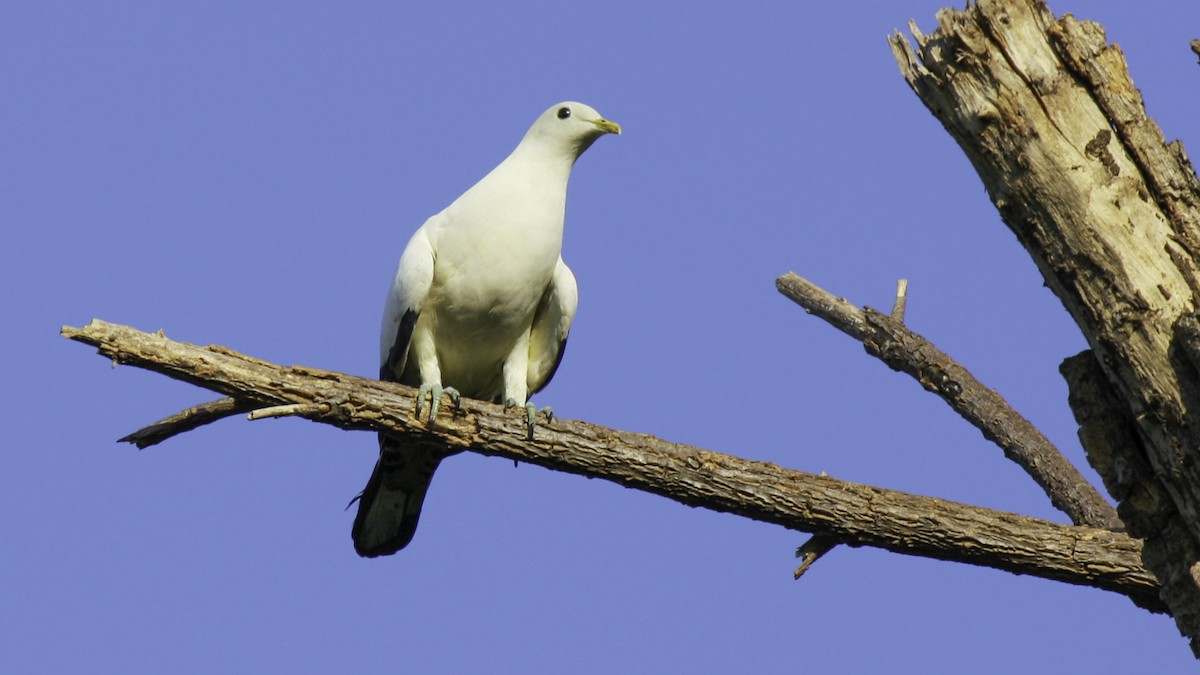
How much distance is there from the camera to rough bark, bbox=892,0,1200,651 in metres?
3.56

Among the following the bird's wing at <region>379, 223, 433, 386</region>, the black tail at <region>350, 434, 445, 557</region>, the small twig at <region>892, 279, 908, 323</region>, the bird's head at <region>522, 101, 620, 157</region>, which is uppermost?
the bird's head at <region>522, 101, 620, 157</region>

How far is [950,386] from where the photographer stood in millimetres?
6945

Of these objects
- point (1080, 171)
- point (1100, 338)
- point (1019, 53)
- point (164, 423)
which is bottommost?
point (164, 423)

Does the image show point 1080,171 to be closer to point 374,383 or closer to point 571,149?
point 374,383

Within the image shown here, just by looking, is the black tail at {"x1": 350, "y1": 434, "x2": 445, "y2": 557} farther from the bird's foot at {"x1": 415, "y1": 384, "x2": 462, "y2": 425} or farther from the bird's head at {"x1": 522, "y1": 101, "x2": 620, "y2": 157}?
the bird's head at {"x1": 522, "y1": 101, "x2": 620, "y2": 157}

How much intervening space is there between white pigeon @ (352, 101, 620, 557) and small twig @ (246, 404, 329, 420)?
4.23 ft

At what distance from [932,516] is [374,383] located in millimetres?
2397

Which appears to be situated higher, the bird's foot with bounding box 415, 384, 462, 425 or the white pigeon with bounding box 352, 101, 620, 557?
the white pigeon with bounding box 352, 101, 620, 557

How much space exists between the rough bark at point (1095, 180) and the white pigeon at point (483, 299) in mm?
3150

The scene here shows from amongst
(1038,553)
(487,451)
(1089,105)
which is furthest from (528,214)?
(1089,105)

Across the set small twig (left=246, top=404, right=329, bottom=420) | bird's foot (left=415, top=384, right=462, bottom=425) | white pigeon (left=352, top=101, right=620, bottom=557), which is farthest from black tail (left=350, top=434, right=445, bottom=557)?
small twig (left=246, top=404, right=329, bottom=420)

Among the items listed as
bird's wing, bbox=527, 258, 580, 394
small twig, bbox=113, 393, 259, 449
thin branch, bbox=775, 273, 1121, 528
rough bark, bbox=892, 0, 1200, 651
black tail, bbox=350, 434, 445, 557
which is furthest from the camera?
bird's wing, bbox=527, 258, 580, 394

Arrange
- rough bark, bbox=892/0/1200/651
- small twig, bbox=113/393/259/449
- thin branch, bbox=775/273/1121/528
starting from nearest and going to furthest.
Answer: rough bark, bbox=892/0/1200/651, small twig, bbox=113/393/259/449, thin branch, bbox=775/273/1121/528

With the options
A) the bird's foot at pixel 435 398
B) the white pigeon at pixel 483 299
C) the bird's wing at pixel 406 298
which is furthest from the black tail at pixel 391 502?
the bird's foot at pixel 435 398
